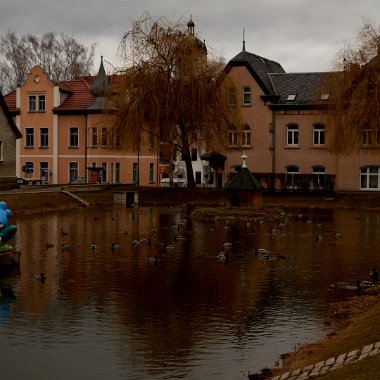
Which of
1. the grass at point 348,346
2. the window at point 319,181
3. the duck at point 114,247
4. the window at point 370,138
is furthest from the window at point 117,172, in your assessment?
the grass at point 348,346

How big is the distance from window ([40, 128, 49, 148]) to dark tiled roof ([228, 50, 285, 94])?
61.4ft

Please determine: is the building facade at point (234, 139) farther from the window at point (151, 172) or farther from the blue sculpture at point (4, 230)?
the blue sculpture at point (4, 230)

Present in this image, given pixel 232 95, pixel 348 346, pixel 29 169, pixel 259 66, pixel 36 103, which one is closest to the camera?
pixel 348 346

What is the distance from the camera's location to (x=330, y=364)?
9789mm

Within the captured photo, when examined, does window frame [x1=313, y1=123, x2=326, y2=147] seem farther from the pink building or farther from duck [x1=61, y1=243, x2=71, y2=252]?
duck [x1=61, y1=243, x2=71, y2=252]

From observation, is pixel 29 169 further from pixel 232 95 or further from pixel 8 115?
pixel 232 95

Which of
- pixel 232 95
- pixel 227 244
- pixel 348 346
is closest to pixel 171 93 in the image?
pixel 232 95

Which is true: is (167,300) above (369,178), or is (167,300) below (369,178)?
below

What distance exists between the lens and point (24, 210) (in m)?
40.9

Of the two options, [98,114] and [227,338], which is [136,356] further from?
[98,114]

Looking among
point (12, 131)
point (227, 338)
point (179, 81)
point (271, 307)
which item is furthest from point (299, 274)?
point (12, 131)

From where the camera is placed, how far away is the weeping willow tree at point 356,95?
46.5m

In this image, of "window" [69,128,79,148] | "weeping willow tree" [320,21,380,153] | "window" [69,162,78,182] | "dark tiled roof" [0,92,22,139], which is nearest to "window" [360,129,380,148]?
"weeping willow tree" [320,21,380,153]

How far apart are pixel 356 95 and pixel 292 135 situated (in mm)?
11571
